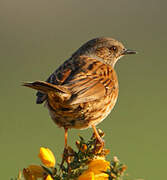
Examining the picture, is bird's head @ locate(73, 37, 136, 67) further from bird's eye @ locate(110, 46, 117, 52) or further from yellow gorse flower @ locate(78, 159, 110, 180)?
yellow gorse flower @ locate(78, 159, 110, 180)

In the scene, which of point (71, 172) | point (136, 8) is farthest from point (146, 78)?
point (71, 172)

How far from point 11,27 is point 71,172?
2282 centimetres

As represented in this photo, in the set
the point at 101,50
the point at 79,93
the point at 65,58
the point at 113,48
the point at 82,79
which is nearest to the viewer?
the point at 79,93

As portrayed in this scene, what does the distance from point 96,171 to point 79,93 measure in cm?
170

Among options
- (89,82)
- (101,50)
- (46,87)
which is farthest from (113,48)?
(46,87)

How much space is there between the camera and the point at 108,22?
27203mm

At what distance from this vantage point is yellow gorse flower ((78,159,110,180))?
3314mm

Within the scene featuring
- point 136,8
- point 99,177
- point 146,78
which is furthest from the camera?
point 136,8

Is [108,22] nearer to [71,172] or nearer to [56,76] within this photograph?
[56,76]

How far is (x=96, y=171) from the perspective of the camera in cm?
345

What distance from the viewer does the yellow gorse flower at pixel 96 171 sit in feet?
10.9

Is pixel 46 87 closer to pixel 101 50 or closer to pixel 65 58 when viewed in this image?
pixel 101 50

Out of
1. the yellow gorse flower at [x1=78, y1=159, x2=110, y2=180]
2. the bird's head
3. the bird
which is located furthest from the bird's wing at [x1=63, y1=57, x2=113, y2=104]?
the yellow gorse flower at [x1=78, y1=159, x2=110, y2=180]

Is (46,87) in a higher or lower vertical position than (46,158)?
higher
